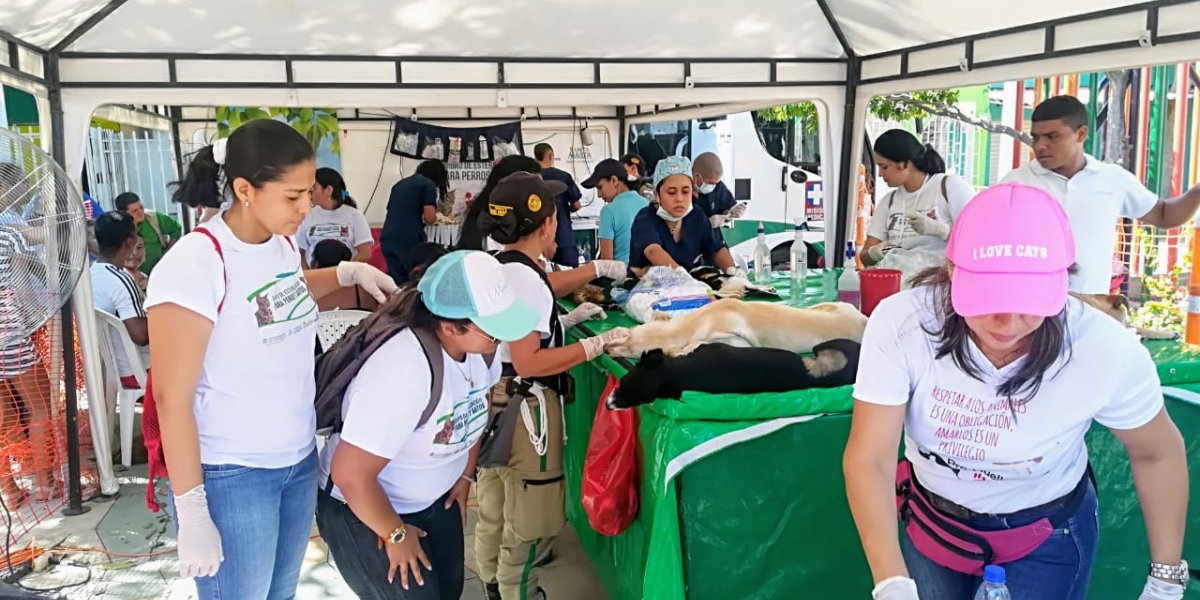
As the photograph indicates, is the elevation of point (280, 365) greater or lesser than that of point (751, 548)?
greater

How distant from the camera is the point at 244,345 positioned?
66.4 inches

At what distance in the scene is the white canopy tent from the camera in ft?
12.1

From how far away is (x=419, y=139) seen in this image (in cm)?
941

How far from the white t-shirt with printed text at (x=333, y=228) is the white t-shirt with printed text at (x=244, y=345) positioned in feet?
12.3

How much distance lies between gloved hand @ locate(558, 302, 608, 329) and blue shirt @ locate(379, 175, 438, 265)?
3105mm

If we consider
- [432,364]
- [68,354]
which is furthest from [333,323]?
[432,364]

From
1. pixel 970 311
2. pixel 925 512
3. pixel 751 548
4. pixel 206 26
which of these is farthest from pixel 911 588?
pixel 206 26

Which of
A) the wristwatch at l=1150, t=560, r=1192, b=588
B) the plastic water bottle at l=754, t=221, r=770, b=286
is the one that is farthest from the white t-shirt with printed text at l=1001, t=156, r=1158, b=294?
the wristwatch at l=1150, t=560, r=1192, b=588

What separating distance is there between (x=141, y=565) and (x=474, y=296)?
8.83 ft

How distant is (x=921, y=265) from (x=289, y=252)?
216 centimetres

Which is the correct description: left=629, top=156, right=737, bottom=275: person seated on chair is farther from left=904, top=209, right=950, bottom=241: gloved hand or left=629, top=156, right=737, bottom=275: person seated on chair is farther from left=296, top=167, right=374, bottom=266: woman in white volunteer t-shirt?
left=296, top=167, right=374, bottom=266: woman in white volunteer t-shirt

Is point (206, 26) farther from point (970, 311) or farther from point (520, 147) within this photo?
point (520, 147)

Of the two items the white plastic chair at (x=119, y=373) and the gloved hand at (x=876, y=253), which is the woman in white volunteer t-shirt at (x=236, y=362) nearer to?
the gloved hand at (x=876, y=253)

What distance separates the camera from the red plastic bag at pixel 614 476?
91.0 inches
